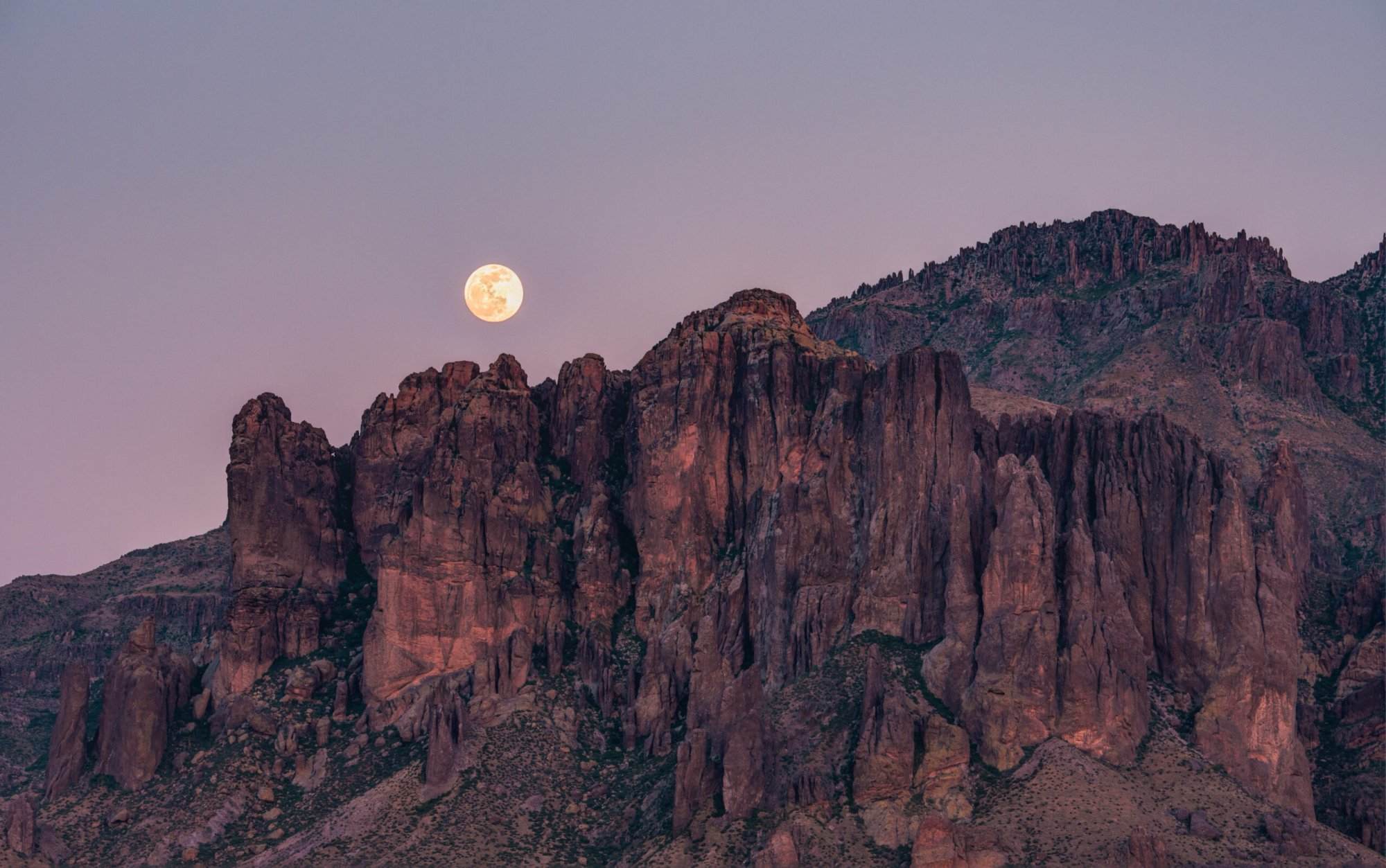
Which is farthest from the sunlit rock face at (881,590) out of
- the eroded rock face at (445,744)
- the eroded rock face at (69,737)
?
the eroded rock face at (69,737)

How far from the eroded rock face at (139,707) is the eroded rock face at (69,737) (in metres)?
1.99

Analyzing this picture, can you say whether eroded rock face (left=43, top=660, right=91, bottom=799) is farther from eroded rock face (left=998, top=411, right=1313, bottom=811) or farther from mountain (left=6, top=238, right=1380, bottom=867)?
eroded rock face (left=998, top=411, right=1313, bottom=811)

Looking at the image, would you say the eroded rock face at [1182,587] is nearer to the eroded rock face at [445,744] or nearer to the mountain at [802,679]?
the mountain at [802,679]

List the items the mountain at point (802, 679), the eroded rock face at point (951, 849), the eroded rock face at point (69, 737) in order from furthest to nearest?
the eroded rock face at point (69, 737) < the mountain at point (802, 679) < the eroded rock face at point (951, 849)

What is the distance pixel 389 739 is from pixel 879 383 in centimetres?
6084

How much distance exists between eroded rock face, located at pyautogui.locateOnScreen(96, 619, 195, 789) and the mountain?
38 centimetres

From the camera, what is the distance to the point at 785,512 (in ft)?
599

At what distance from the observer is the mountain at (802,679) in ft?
497

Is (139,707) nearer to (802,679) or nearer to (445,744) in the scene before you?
(445,744)

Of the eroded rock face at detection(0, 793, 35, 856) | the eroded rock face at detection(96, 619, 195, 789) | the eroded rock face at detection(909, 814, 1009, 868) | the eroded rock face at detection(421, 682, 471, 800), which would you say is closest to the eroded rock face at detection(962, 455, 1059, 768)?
the eroded rock face at detection(909, 814, 1009, 868)

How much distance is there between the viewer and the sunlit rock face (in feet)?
513

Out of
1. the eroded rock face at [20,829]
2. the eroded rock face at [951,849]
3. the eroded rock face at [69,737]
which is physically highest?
the eroded rock face at [69,737]

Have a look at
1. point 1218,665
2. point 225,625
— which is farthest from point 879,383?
point 225,625

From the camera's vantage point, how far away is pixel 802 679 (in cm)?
16900
